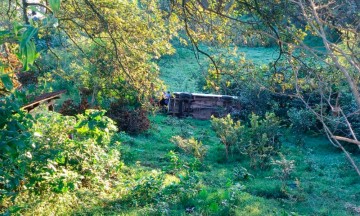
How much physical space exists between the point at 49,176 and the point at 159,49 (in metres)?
2.64

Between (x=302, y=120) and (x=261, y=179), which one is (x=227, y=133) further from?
(x=302, y=120)

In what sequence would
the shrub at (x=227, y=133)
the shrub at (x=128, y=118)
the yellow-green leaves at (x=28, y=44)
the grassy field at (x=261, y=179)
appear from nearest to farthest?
the yellow-green leaves at (x=28, y=44)
the grassy field at (x=261, y=179)
the shrub at (x=227, y=133)
the shrub at (x=128, y=118)

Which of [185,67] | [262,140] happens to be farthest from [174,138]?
[185,67]

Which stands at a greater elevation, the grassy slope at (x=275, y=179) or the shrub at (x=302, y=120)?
the shrub at (x=302, y=120)

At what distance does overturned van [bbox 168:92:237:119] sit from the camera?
1753 centimetres

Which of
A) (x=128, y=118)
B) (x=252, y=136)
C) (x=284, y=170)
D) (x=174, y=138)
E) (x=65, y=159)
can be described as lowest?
(x=284, y=170)

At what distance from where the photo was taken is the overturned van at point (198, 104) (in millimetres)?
17531

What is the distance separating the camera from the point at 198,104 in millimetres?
17688

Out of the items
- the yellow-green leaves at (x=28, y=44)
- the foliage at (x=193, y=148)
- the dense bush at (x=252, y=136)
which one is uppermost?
the yellow-green leaves at (x=28, y=44)

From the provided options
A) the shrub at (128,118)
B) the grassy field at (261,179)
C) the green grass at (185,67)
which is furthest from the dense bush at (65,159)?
the green grass at (185,67)

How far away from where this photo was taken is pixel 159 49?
7.01 m

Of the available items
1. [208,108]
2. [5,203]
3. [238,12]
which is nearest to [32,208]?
[5,203]

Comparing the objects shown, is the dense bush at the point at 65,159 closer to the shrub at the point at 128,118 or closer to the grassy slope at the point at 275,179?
the grassy slope at the point at 275,179

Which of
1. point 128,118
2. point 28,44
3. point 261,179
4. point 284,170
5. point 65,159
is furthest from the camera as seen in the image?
point 128,118
